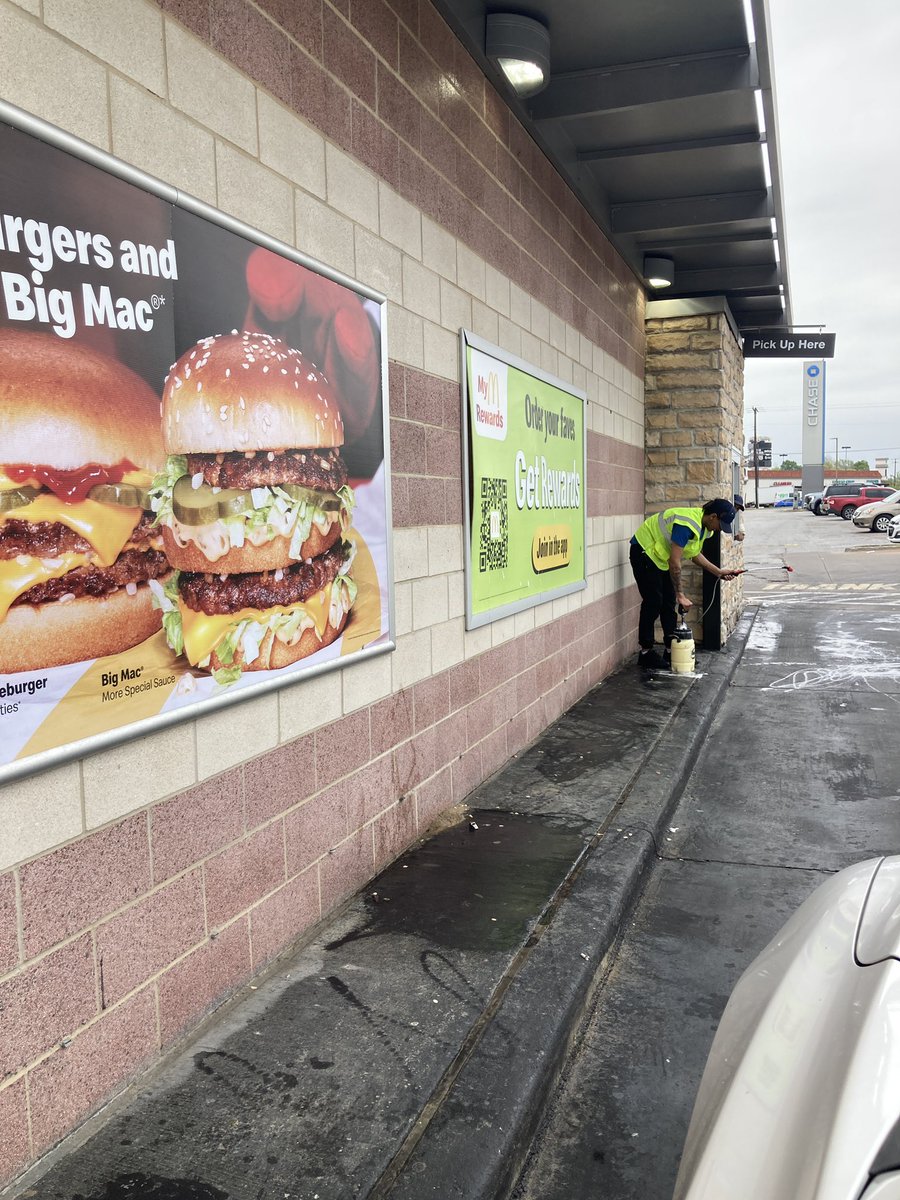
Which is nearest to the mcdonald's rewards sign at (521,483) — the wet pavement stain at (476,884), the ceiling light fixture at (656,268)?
the wet pavement stain at (476,884)

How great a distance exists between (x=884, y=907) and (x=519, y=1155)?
4.29ft

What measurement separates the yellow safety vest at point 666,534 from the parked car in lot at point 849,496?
4490cm

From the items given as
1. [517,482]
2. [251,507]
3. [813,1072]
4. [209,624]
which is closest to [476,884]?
[209,624]

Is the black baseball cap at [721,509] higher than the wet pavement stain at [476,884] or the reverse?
higher

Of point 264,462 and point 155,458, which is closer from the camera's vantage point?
point 155,458

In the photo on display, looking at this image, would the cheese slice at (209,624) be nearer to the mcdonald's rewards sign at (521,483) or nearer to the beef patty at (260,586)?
the beef patty at (260,586)

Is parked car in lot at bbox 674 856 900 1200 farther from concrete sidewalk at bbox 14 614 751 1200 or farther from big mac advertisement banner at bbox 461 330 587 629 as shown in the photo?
big mac advertisement banner at bbox 461 330 587 629

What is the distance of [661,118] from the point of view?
22.3ft

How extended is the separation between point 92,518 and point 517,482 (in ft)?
13.0

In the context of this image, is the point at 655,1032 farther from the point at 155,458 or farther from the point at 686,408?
the point at 686,408

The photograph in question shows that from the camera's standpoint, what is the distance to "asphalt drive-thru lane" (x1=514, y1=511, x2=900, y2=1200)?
285cm

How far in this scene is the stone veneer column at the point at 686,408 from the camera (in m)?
10.9

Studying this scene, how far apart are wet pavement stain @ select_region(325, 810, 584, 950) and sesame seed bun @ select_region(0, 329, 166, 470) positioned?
2072mm

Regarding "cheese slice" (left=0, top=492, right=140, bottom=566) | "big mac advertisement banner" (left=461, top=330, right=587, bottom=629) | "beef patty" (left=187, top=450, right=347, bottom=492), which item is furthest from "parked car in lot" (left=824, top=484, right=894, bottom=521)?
"cheese slice" (left=0, top=492, right=140, bottom=566)
